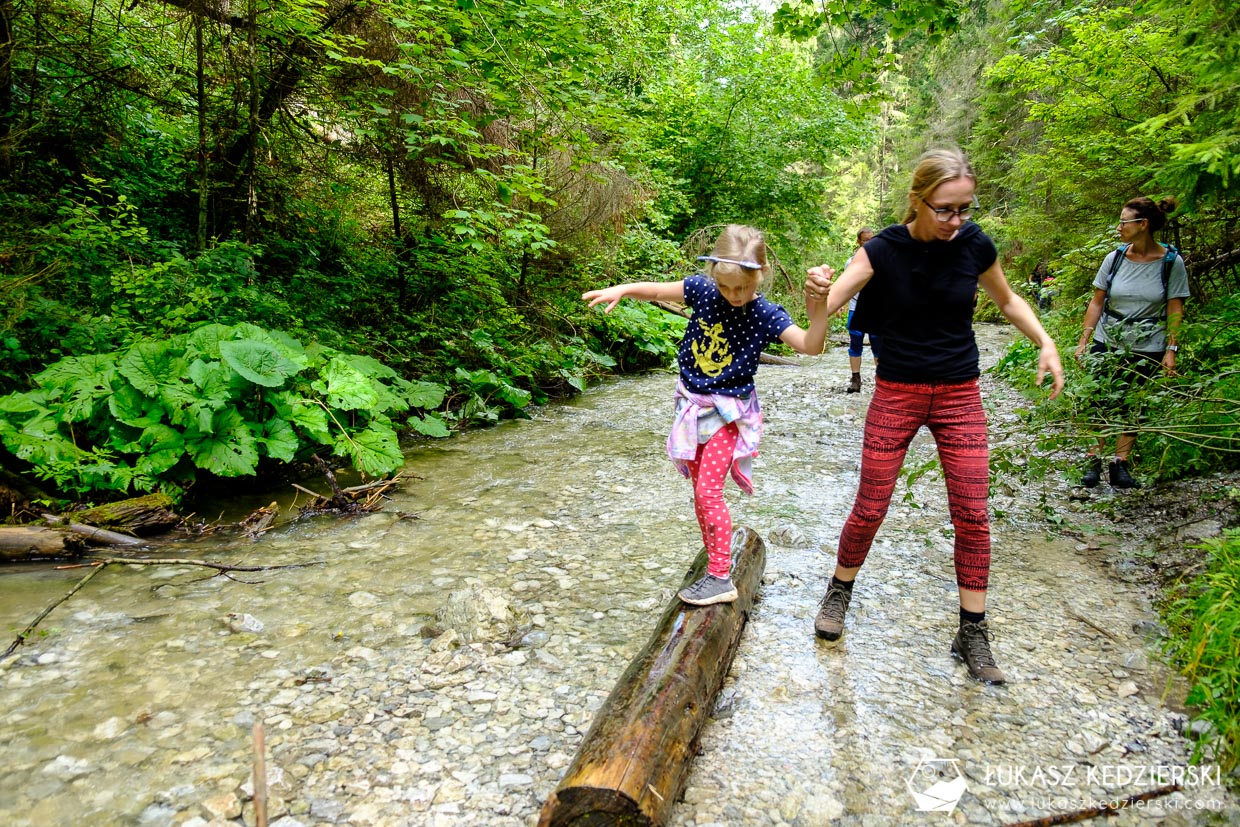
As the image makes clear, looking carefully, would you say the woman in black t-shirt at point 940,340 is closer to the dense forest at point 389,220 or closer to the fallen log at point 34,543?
the dense forest at point 389,220

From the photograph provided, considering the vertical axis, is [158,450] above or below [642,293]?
below

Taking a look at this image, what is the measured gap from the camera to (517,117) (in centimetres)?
682

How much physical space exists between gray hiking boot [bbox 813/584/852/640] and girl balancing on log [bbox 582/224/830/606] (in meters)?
0.50

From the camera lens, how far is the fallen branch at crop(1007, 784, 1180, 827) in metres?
2.09

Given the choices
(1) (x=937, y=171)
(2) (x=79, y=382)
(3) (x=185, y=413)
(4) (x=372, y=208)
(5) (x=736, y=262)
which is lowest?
(3) (x=185, y=413)

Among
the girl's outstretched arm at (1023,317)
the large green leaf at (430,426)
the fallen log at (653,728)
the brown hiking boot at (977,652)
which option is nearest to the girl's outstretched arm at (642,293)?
the girl's outstretched arm at (1023,317)

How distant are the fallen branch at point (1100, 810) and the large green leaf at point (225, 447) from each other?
462 centimetres

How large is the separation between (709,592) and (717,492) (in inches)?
17.9

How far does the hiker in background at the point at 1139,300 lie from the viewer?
4484 millimetres

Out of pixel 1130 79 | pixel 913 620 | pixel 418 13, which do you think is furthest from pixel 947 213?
pixel 1130 79

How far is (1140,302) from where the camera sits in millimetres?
4637

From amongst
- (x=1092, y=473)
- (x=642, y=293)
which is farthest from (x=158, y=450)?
(x=1092, y=473)

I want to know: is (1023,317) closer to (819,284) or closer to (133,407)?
(819,284)

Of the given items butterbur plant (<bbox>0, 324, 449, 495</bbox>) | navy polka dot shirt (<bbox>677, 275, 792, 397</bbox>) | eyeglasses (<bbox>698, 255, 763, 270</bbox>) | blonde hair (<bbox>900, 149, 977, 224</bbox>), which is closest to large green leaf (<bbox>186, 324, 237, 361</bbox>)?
butterbur plant (<bbox>0, 324, 449, 495</bbox>)
